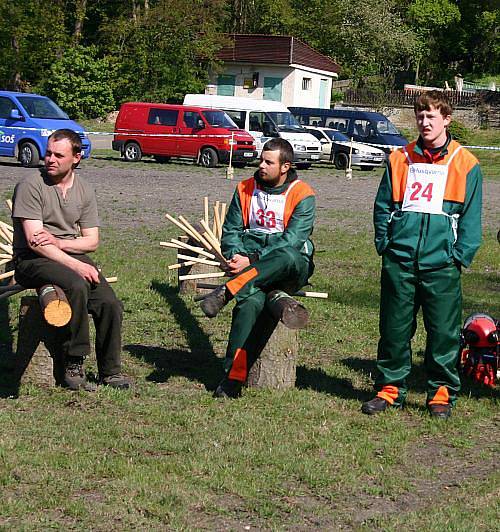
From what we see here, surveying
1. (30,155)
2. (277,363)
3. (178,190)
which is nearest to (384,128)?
(30,155)

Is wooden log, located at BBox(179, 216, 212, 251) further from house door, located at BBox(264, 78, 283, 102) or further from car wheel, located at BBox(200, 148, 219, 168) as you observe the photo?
house door, located at BBox(264, 78, 283, 102)

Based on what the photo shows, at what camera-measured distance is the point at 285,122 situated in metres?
34.2

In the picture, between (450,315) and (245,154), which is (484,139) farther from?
(450,315)

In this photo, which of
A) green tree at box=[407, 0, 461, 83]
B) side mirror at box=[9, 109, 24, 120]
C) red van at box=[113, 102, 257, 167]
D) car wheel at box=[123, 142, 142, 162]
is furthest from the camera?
green tree at box=[407, 0, 461, 83]

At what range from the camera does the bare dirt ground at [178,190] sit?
1720 cm

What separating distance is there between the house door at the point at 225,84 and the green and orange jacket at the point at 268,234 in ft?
159

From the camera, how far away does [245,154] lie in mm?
30125

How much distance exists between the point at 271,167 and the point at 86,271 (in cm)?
139

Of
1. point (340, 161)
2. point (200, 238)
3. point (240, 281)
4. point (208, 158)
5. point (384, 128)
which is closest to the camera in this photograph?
point (240, 281)

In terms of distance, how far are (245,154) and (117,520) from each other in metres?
25.9

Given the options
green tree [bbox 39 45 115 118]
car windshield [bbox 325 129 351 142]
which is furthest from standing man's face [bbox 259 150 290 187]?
green tree [bbox 39 45 115 118]

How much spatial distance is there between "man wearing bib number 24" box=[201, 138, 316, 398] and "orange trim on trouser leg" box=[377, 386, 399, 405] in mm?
840

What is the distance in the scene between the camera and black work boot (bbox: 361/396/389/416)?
21.1ft

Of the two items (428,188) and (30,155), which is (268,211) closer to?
(428,188)
